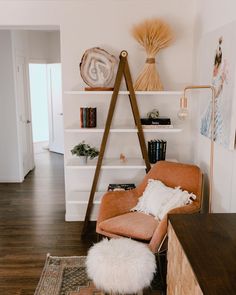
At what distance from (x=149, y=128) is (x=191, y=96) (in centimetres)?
62

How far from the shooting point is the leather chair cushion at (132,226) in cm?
236

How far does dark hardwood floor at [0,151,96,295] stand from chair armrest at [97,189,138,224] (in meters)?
0.51

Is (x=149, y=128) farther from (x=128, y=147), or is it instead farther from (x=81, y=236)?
(x=81, y=236)

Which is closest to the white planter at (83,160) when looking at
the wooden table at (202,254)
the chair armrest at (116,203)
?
the chair armrest at (116,203)

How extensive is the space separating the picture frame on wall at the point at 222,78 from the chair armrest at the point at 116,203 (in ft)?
2.90

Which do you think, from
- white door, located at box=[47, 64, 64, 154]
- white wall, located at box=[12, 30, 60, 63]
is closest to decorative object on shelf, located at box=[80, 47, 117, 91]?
white wall, located at box=[12, 30, 60, 63]

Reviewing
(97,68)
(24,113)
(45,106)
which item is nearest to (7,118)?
(24,113)

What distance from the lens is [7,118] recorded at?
481 centimetres

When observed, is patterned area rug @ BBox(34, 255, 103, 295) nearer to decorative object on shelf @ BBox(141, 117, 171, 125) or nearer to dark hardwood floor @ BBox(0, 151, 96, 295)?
dark hardwood floor @ BBox(0, 151, 96, 295)

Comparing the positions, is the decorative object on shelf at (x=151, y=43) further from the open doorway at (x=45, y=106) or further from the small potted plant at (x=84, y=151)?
the open doorway at (x=45, y=106)

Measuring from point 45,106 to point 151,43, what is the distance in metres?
5.13

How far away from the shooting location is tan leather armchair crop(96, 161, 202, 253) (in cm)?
234

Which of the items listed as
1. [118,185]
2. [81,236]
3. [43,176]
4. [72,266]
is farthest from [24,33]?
[72,266]

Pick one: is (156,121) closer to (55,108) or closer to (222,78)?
(222,78)
